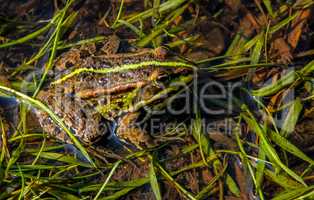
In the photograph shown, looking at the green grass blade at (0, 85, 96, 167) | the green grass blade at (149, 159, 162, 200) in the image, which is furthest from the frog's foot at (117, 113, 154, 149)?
the green grass blade at (0, 85, 96, 167)

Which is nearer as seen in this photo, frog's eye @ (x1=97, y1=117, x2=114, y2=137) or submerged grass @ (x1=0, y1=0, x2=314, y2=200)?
submerged grass @ (x1=0, y1=0, x2=314, y2=200)

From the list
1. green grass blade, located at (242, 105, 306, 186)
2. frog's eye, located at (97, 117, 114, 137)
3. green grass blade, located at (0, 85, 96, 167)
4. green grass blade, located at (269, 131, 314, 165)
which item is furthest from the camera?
frog's eye, located at (97, 117, 114, 137)

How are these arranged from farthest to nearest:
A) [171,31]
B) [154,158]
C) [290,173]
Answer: [171,31] < [154,158] < [290,173]

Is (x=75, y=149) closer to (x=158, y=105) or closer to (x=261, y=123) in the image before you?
(x=158, y=105)

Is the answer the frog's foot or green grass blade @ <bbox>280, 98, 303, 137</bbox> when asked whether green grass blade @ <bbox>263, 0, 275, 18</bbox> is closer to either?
green grass blade @ <bbox>280, 98, 303, 137</bbox>

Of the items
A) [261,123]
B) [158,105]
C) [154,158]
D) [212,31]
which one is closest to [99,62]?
[158,105]

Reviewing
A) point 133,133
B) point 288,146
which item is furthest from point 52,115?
point 288,146

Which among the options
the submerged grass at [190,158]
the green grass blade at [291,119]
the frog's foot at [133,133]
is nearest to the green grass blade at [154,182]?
the submerged grass at [190,158]

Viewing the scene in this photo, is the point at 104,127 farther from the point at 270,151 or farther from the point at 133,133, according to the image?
the point at 270,151
